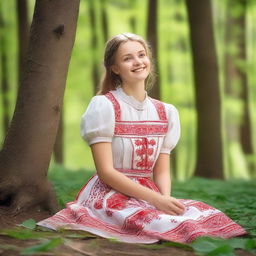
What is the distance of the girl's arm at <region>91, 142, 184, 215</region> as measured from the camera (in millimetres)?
3670

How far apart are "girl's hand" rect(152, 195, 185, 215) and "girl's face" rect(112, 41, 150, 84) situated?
902 mm

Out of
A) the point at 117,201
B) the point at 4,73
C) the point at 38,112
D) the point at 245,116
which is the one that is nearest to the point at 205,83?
the point at 38,112

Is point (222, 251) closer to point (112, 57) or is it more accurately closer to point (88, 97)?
point (112, 57)

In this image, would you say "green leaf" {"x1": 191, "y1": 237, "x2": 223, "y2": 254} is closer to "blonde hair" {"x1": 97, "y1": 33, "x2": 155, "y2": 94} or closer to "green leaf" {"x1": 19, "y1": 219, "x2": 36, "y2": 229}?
"green leaf" {"x1": 19, "y1": 219, "x2": 36, "y2": 229}

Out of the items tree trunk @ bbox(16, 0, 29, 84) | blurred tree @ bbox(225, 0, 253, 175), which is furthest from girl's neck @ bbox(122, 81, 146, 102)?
blurred tree @ bbox(225, 0, 253, 175)

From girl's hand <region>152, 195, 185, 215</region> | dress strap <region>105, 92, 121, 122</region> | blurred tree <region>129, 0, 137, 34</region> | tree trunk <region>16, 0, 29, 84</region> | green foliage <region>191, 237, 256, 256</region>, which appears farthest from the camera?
blurred tree <region>129, 0, 137, 34</region>

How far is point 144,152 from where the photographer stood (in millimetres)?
3955

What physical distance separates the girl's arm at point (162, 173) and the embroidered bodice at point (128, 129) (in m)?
0.08

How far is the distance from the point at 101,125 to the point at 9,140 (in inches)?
32.6

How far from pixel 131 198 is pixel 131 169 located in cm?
23

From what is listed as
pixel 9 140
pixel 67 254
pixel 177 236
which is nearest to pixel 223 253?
pixel 177 236

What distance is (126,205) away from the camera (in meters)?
3.74

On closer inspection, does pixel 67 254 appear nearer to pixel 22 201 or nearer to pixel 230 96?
pixel 22 201

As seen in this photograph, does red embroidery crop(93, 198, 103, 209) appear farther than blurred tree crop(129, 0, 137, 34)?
No
